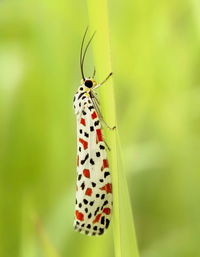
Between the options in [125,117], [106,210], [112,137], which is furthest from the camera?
[125,117]

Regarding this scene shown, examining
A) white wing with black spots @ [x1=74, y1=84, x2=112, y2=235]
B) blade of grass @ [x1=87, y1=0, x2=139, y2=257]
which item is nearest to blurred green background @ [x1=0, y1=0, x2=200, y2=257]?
white wing with black spots @ [x1=74, y1=84, x2=112, y2=235]

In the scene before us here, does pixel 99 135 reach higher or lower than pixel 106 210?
higher

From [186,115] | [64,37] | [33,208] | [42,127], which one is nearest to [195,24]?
[186,115]

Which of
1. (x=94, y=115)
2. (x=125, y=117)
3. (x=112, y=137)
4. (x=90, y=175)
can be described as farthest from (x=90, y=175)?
(x=125, y=117)

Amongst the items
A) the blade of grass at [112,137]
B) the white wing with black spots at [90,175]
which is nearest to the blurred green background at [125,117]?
the white wing with black spots at [90,175]

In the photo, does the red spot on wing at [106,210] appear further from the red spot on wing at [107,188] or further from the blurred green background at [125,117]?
the blurred green background at [125,117]

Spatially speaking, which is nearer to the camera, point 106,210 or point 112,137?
point 112,137

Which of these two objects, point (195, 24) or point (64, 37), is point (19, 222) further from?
point (195, 24)

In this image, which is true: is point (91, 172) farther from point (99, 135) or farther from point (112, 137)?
point (112, 137)
